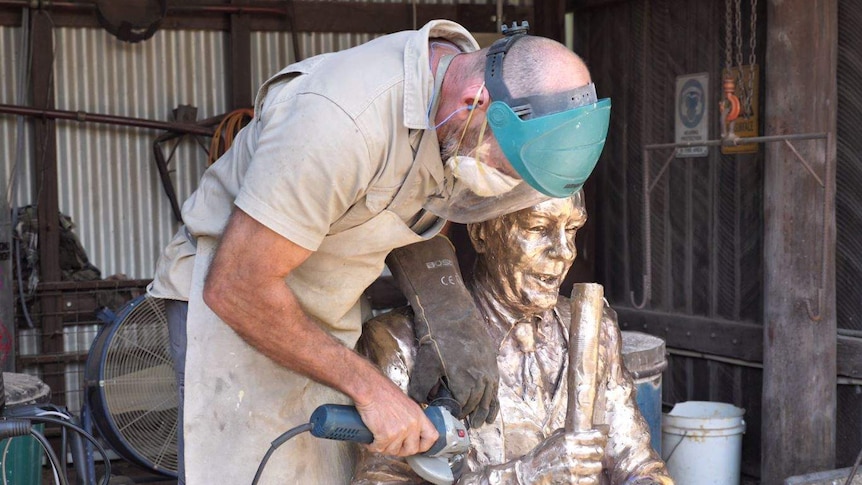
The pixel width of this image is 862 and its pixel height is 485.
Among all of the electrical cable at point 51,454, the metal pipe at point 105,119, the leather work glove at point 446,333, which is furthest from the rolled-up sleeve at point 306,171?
the metal pipe at point 105,119

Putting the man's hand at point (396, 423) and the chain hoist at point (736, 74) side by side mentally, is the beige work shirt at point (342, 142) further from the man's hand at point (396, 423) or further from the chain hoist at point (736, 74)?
the chain hoist at point (736, 74)

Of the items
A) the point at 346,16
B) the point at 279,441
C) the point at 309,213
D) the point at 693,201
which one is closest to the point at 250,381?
the point at 279,441

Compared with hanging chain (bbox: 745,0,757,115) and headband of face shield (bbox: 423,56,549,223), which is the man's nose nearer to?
headband of face shield (bbox: 423,56,549,223)

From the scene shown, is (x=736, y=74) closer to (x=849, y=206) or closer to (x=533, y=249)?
(x=849, y=206)

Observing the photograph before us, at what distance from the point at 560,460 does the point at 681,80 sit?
3.80 m

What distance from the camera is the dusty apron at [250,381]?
2590 mm

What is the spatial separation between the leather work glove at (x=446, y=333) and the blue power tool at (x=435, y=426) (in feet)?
0.48

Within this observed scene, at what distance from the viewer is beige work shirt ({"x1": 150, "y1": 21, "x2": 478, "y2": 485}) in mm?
2193

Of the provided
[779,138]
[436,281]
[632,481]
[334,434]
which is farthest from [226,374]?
[779,138]

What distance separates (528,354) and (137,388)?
267 cm

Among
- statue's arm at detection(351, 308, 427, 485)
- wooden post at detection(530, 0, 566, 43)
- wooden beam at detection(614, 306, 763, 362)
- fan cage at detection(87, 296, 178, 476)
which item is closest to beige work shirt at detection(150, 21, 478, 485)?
statue's arm at detection(351, 308, 427, 485)

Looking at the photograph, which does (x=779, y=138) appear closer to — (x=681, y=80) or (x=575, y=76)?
(x=681, y=80)

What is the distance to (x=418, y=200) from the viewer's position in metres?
2.49

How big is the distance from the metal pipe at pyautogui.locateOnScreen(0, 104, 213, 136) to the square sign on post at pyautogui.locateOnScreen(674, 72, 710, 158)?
2653mm
